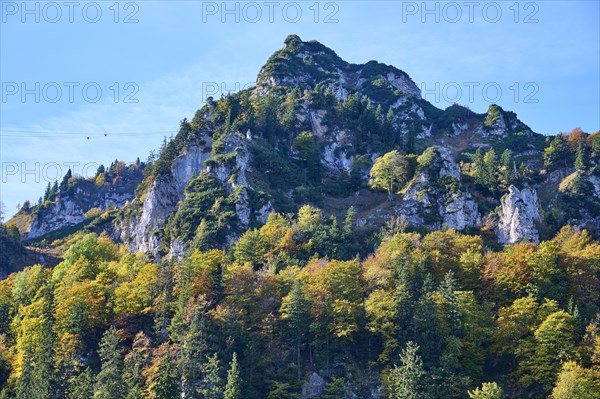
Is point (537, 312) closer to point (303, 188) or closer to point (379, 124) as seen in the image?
point (303, 188)

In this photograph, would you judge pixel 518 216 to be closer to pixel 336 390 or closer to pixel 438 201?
pixel 438 201

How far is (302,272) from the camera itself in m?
74.4

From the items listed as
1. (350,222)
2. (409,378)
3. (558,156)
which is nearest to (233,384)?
(409,378)

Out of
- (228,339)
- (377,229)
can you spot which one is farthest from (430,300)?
(377,229)

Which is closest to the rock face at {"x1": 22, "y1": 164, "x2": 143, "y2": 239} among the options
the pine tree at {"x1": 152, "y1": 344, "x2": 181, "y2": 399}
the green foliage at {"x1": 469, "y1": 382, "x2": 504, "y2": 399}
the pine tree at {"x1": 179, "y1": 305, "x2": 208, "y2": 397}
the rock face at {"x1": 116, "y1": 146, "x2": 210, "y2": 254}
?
the rock face at {"x1": 116, "y1": 146, "x2": 210, "y2": 254}

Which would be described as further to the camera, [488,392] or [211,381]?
[211,381]

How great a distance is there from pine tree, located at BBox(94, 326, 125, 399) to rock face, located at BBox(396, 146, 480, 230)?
160 ft

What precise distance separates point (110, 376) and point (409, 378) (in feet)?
85.0

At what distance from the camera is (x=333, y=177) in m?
119

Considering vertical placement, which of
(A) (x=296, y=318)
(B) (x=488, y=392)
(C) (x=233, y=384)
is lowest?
(B) (x=488, y=392)

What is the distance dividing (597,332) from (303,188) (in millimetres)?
53666

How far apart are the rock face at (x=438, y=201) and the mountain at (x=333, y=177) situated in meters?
0.16

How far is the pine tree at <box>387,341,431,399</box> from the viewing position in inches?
2222

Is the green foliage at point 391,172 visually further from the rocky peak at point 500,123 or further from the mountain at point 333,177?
the rocky peak at point 500,123
